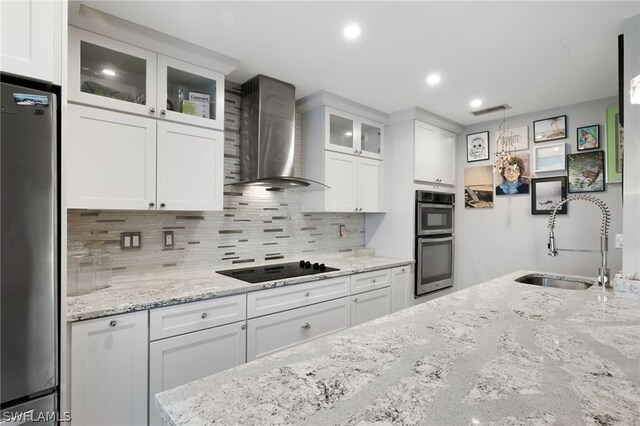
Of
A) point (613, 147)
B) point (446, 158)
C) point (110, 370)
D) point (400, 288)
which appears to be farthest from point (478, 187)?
point (110, 370)

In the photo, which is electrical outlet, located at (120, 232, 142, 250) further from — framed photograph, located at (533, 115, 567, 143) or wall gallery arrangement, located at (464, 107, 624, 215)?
framed photograph, located at (533, 115, 567, 143)

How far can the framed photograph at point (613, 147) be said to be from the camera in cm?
277

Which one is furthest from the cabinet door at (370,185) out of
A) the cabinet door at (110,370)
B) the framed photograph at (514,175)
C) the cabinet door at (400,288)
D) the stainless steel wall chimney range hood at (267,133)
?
the cabinet door at (110,370)

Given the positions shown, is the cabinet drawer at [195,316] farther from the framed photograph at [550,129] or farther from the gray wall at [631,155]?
the framed photograph at [550,129]

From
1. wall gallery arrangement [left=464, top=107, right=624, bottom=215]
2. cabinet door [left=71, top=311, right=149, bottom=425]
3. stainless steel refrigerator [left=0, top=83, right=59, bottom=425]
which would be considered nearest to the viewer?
stainless steel refrigerator [left=0, top=83, right=59, bottom=425]

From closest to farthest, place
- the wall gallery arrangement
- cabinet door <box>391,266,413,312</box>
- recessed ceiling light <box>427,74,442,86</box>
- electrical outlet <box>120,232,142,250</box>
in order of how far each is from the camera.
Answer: electrical outlet <box>120,232,142,250</box>, recessed ceiling light <box>427,74,442,86</box>, the wall gallery arrangement, cabinet door <box>391,266,413,312</box>

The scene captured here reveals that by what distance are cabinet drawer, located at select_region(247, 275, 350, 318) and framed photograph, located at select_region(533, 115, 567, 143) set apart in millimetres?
2465

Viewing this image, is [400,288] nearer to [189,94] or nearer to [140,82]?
[189,94]

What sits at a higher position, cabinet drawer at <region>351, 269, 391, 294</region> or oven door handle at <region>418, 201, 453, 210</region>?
oven door handle at <region>418, 201, 453, 210</region>

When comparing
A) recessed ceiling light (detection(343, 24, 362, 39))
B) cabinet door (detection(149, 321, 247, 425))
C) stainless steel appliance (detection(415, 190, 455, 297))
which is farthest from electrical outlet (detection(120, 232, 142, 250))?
stainless steel appliance (detection(415, 190, 455, 297))

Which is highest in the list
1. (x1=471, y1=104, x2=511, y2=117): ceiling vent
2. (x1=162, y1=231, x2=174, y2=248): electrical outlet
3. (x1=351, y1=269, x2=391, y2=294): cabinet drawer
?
(x1=471, y1=104, x2=511, y2=117): ceiling vent

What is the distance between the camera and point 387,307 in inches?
119

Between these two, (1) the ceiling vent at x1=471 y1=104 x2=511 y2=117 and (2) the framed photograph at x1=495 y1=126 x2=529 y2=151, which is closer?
(1) the ceiling vent at x1=471 y1=104 x2=511 y2=117

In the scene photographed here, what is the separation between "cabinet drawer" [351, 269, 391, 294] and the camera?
270cm
